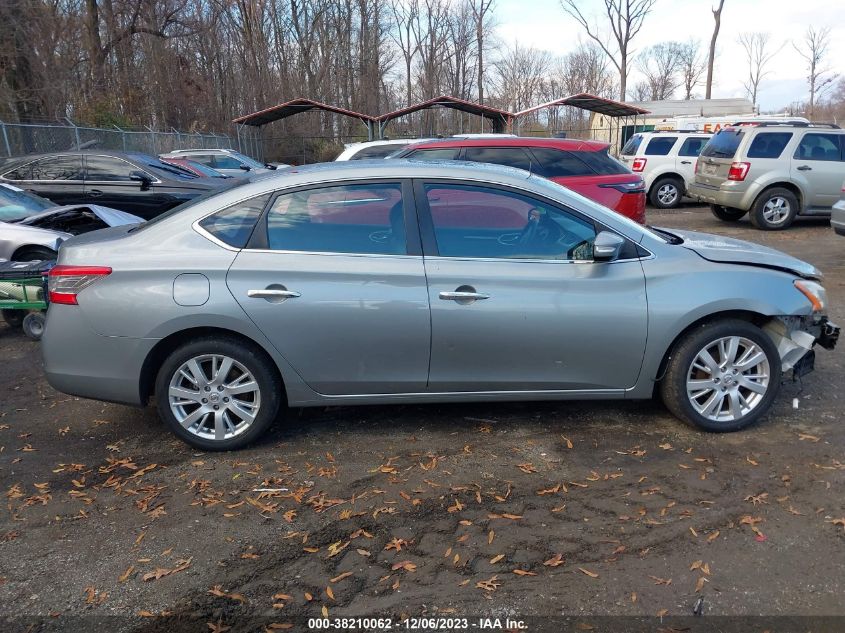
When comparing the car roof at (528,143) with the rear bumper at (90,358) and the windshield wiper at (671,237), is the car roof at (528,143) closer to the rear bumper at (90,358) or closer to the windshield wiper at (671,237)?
the windshield wiper at (671,237)

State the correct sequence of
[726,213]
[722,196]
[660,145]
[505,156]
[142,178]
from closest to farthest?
[505,156] < [142,178] < [722,196] < [726,213] < [660,145]

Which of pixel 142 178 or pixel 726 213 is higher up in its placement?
pixel 142 178

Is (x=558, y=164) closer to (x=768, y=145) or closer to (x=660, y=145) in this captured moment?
(x=768, y=145)

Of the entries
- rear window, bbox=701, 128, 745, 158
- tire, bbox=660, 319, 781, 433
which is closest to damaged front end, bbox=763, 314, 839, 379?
tire, bbox=660, 319, 781, 433

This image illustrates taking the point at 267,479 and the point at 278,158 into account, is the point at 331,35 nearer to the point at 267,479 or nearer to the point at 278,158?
the point at 278,158

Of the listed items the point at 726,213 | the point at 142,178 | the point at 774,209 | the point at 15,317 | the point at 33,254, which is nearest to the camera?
the point at 15,317

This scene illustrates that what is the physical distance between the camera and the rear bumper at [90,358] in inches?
155

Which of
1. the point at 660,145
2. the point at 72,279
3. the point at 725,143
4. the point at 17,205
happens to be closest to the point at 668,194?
the point at 660,145

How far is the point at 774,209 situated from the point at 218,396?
12317mm

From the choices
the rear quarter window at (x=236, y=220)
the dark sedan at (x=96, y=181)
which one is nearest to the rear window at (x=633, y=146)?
the dark sedan at (x=96, y=181)

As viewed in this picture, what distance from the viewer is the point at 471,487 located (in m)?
3.60

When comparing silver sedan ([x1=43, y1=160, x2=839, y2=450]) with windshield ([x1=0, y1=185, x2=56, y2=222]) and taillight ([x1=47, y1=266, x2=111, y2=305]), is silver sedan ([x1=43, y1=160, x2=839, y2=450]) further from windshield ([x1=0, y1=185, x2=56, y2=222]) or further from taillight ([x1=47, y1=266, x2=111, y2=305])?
windshield ([x1=0, y1=185, x2=56, y2=222])

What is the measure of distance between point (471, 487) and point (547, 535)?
1.83ft

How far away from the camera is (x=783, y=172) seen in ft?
41.8
